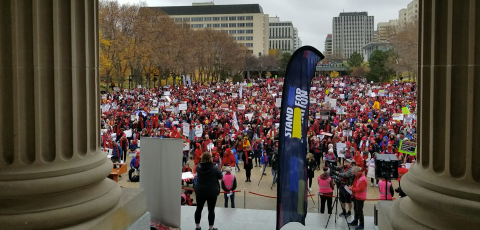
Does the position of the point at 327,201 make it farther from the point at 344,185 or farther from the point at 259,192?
the point at 259,192

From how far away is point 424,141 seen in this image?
3.85m

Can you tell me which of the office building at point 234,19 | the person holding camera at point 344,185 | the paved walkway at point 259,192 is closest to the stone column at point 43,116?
the person holding camera at point 344,185

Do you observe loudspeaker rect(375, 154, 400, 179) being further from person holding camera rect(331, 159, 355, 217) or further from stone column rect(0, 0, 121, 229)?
stone column rect(0, 0, 121, 229)

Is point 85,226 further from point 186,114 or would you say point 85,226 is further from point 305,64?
point 186,114

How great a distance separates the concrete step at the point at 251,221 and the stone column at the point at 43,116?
4.82m

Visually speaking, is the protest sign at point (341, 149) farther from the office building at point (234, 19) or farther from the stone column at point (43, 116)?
the office building at point (234, 19)

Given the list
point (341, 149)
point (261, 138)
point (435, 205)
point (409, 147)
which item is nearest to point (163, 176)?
point (435, 205)

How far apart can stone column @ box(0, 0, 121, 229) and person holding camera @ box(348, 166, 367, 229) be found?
21.5ft

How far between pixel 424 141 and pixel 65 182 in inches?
132

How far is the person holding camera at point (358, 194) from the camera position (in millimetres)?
9259

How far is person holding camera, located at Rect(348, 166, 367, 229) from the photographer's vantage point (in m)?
9.26

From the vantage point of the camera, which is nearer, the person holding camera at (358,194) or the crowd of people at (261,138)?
the person holding camera at (358,194)

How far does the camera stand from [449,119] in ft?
11.5

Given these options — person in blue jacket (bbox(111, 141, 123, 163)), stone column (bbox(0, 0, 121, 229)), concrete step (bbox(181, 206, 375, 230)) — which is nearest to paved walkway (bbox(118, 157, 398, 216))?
person in blue jacket (bbox(111, 141, 123, 163))
